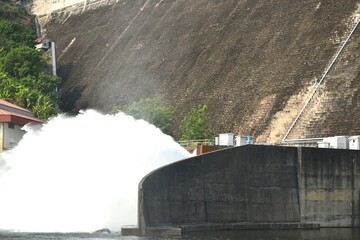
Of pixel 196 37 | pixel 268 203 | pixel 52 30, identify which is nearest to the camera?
pixel 268 203

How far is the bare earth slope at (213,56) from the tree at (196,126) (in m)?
2.44

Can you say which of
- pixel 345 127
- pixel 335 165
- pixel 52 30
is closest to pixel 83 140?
pixel 335 165

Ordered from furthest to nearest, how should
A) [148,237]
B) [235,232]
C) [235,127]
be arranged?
1. [235,127]
2. [235,232]
3. [148,237]

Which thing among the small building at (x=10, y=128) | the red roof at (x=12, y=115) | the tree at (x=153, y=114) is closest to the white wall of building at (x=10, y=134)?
the small building at (x=10, y=128)

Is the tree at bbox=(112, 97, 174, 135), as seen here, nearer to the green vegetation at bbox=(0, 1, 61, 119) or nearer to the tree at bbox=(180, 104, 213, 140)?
the tree at bbox=(180, 104, 213, 140)

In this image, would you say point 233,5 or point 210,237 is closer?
point 210,237

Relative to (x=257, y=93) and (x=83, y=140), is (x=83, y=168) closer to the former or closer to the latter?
(x=83, y=140)

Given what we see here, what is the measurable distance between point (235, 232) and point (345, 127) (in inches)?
625

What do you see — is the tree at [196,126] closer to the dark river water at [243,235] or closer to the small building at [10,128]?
the small building at [10,128]

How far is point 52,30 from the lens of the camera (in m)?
99.8

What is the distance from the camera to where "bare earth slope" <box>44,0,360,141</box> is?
5734cm

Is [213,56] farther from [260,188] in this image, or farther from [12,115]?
[260,188]

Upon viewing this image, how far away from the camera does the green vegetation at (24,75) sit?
64375 millimetres

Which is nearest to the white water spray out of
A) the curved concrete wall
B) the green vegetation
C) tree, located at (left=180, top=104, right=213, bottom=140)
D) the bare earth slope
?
the curved concrete wall
